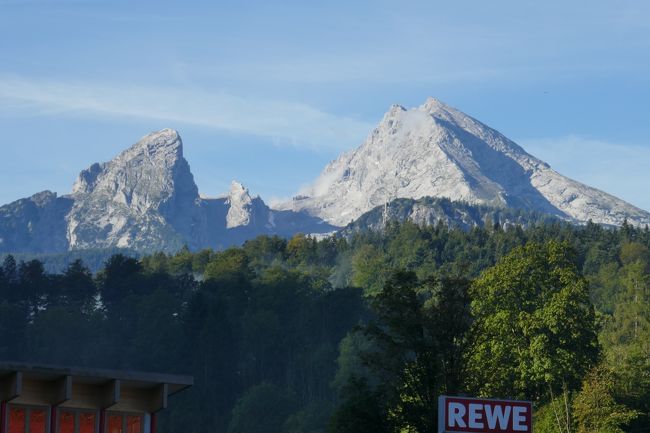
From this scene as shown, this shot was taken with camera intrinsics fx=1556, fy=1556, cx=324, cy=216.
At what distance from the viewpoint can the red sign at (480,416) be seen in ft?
253

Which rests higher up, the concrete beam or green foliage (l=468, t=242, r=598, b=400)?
green foliage (l=468, t=242, r=598, b=400)

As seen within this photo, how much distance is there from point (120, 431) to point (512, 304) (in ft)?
255

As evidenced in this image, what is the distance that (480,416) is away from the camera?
254ft

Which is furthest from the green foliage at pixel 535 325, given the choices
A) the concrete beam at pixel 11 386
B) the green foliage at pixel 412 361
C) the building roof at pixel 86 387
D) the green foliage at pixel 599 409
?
the concrete beam at pixel 11 386

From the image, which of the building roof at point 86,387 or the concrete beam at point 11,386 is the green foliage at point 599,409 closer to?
the building roof at point 86,387

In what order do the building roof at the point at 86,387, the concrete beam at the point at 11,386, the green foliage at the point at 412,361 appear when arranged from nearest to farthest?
the concrete beam at the point at 11,386
the building roof at the point at 86,387
the green foliage at the point at 412,361

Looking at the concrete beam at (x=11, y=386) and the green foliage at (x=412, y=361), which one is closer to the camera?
the concrete beam at (x=11, y=386)

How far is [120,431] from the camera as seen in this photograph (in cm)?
5997

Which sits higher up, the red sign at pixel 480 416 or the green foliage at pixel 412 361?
the green foliage at pixel 412 361

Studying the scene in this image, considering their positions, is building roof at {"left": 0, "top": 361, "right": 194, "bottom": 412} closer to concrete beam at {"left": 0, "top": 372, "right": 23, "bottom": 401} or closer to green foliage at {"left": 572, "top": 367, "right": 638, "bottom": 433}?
concrete beam at {"left": 0, "top": 372, "right": 23, "bottom": 401}

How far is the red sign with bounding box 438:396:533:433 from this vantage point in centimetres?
7700

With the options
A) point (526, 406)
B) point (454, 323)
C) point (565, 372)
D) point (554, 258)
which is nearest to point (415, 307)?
point (454, 323)

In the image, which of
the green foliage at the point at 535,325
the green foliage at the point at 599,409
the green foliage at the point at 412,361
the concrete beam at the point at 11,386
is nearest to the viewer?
the concrete beam at the point at 11,386

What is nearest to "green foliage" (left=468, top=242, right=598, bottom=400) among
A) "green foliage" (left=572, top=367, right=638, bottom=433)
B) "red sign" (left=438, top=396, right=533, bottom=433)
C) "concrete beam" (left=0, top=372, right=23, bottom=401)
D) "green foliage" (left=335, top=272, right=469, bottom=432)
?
"green foliage" (left=572, top=367, right=638, bottom=433)
